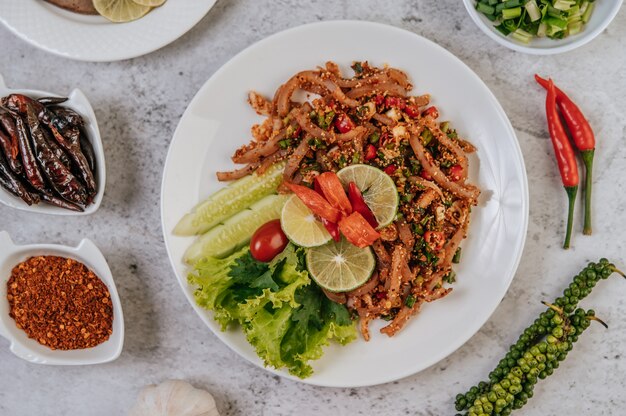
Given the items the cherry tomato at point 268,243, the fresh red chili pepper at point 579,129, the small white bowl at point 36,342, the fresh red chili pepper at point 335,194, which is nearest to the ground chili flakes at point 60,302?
the small white bowl at point 36,342

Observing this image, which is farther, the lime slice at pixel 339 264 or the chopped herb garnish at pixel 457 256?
the chopped herb garnish at pixel 457 256

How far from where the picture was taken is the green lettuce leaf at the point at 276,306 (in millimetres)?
2953

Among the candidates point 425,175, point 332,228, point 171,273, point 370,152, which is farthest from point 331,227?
point 171,273

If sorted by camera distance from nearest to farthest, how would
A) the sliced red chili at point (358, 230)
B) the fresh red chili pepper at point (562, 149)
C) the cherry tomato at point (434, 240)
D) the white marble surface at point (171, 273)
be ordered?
the sliced red chili at point (358, 230), the cherry tomato at point (434, 240), the fresh red chili pepper at point (562, 149), the white marble surface at point (171, 273)

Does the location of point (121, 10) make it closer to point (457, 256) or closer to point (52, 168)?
point (52, 168)

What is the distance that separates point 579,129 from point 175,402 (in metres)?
2.50

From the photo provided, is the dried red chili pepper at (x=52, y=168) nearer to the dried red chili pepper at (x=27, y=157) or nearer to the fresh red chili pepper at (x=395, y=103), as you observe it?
the dried red chili pepper at (x=27, y=157)

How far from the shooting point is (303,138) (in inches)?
122

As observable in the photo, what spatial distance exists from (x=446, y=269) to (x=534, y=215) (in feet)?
1.99

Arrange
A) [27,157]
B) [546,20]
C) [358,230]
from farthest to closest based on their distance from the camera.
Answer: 1. [27,157]
2. [546,20]
3. [358,230]

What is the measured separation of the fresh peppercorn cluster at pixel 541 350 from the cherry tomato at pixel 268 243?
49.3 inches

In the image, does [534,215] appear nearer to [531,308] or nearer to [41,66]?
[531,308]

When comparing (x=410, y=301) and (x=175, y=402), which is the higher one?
(x=410, y=301)

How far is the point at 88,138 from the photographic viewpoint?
322cm
